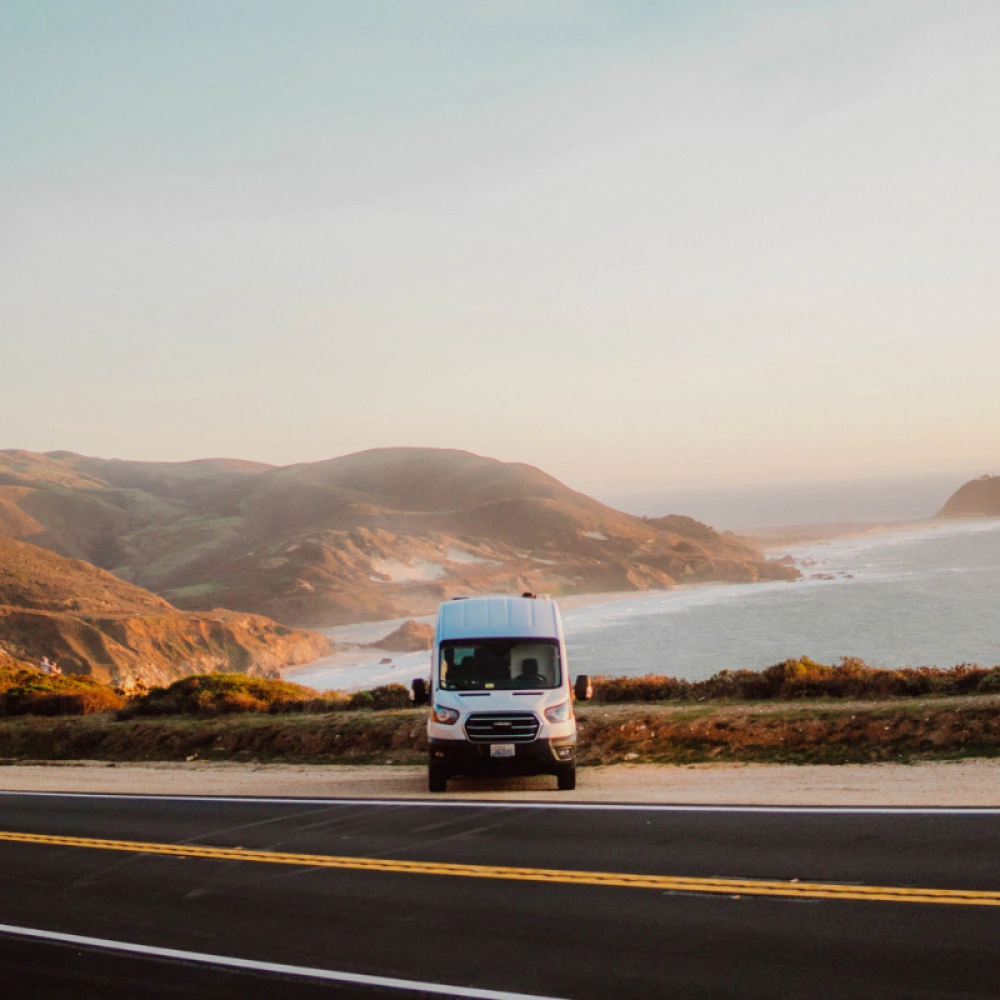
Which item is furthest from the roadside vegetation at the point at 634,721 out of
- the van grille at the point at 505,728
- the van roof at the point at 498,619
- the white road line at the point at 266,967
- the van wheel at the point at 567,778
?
the white road line at the point at 266,967

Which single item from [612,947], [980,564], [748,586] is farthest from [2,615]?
[980,564]

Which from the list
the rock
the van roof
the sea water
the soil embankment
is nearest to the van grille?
the van roof

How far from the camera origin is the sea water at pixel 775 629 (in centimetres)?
9025

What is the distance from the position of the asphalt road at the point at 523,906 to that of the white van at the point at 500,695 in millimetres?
959

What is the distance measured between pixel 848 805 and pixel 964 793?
1.68 meters

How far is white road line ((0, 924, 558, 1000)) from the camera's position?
7164mm

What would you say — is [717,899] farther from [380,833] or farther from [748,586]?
[748,586]

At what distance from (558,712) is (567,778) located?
1.13 m

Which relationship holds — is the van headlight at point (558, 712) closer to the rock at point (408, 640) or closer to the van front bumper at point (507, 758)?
the van front bumper at point (507, 758)

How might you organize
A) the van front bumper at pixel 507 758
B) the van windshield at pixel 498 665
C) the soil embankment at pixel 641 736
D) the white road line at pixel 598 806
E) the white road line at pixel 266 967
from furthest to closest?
the soil embankment at pixel 641 736, the van windshield at pixel 498 665, the van front bumper at pixel 507 758, the white road line at pixel 598 806, the white road line at pixel 266 967

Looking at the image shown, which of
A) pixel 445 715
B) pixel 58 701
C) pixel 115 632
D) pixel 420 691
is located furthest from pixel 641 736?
pixel 115 632

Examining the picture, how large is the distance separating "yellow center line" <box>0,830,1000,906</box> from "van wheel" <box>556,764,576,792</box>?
4.11 meters

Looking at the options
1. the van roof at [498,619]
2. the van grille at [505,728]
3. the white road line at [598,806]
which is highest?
the van roof at [498,619]

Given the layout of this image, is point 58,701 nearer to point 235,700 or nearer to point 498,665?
point 235,700
